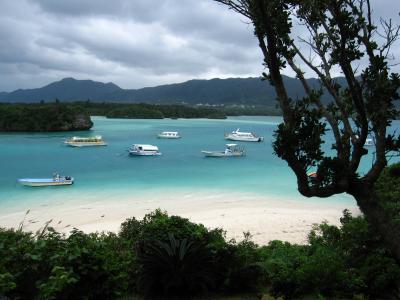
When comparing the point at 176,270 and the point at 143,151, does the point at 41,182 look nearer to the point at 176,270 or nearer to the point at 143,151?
the point at 143,151

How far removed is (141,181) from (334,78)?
1160 inches

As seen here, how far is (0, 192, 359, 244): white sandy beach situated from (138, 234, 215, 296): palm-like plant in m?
9.36

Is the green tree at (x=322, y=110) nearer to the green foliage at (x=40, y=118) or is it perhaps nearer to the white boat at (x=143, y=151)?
the white boat at (x=143, y=151)

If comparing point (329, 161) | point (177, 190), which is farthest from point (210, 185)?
point (329, 161)

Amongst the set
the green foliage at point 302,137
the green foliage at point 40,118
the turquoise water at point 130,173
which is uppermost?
the green foliage at point 302,137

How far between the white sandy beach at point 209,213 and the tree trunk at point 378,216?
34.7 feet

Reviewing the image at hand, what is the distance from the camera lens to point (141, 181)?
33812mm

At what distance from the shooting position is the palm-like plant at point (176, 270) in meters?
5.77

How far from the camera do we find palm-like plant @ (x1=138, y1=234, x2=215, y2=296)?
5.77 meters

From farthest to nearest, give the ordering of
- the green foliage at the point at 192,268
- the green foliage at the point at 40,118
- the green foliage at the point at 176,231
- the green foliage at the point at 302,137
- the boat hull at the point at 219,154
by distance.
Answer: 1. the green foliage at the point at 40,118
2. the boat hull at the point at 219,154
3. the green foliage at the point at 176,231
4. the green foliage at the point at 192,268
5. the green foliage at the point at 302,137

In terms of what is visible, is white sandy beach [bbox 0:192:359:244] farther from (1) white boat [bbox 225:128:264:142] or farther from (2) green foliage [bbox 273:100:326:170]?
(1) white boat [bbox 225:128:264:142]

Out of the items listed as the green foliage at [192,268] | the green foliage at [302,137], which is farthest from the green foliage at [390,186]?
the green foliage at [302,137]

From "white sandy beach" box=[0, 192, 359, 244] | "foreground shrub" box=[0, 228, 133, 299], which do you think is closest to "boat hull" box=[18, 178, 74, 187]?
"white sandy beach" box=[0, 192, 359, 244]

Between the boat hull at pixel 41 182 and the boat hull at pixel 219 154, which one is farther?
the boat hull at pixel 219 154
